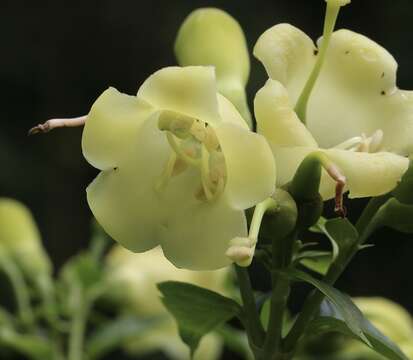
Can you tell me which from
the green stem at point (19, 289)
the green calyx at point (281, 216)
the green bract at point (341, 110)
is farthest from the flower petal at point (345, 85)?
the green stem at point (19, 289)

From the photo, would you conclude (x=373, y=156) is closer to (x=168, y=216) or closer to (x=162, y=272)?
(x=168, y=216)

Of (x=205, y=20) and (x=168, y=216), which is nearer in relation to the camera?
(x=168, y=216)

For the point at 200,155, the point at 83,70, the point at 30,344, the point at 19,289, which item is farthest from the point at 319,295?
the point at 83,70

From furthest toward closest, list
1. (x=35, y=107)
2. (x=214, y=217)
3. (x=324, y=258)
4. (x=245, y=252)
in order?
(x=35, y=107) < (x=324, y=258) < (x=214, y=217) < (x=245, y=252)

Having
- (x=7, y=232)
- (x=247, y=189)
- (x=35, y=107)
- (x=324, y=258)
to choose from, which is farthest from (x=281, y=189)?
(x=35, y=107)

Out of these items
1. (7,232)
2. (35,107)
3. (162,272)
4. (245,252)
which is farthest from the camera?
(35,107)

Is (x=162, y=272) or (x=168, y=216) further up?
(x=168, y=216)

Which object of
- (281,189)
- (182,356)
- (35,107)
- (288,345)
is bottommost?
(35,107)
